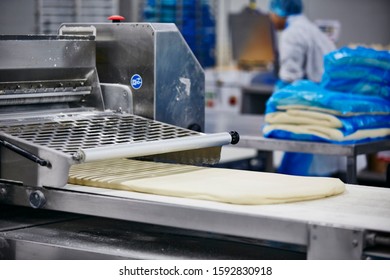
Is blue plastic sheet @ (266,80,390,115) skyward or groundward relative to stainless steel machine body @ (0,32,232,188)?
groundward

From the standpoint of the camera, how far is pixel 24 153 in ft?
6.20

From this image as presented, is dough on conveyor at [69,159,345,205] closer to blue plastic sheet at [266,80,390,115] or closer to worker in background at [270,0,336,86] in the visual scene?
blue plastic sheet at [266,80,390,115]

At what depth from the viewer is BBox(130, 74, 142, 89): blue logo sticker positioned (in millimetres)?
2404

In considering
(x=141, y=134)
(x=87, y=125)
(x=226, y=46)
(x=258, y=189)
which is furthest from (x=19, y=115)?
(x=226, y=46)

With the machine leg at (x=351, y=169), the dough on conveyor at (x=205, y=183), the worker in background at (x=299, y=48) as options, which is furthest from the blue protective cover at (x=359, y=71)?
the worker in background at (x=299, y=48)

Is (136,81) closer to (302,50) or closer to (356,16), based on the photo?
(302,50)

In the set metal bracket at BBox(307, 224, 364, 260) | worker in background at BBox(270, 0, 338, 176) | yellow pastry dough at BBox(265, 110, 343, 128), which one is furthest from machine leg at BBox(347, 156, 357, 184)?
worker in background at BBox(270, 0, 338, 176)

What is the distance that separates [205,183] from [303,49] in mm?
3372

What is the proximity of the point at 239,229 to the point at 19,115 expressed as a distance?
2.87ft

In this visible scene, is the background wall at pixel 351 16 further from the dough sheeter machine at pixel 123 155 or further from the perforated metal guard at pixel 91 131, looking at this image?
the perforated metal guard at pixel 91 131

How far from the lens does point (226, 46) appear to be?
6789mm

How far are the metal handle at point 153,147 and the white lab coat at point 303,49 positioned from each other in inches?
116

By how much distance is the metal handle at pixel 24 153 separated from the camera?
1859mm

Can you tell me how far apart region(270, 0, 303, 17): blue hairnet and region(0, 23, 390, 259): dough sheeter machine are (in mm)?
2834
